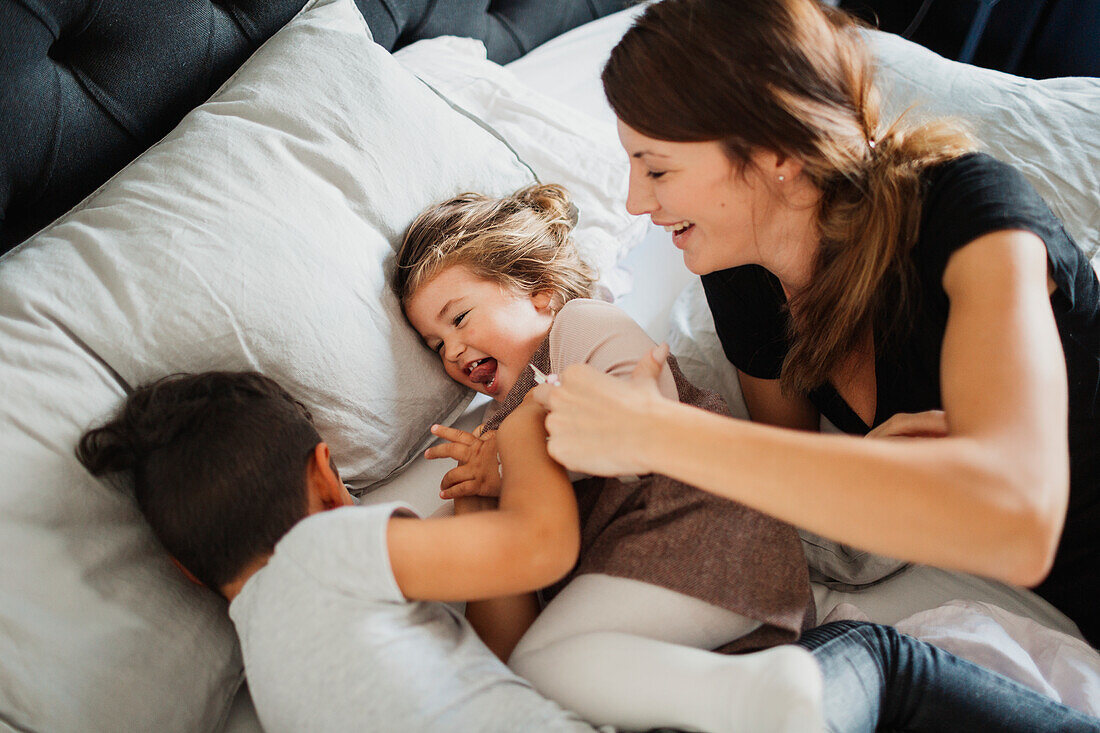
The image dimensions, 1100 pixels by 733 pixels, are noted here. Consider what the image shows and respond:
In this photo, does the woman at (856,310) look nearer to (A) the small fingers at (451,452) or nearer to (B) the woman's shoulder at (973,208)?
(B) the woman's shoulder at (973,208)

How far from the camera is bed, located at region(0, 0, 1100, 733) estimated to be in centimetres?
79

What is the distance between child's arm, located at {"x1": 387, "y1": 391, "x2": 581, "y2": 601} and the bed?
0.99 ft

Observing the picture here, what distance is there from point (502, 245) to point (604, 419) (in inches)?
20.5

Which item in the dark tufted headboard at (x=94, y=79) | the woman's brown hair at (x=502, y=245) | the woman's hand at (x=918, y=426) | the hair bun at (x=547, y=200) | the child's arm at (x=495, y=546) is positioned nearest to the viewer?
the child's arm at (x=495, y=546)

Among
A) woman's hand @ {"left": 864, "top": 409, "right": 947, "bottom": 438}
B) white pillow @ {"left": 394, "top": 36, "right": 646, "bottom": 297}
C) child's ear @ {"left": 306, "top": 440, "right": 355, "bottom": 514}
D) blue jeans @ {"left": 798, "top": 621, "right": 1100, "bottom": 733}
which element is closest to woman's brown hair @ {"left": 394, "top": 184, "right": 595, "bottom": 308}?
white pillow @ {"left": 394, "top": 36, "right": 646, "bottom": 297}

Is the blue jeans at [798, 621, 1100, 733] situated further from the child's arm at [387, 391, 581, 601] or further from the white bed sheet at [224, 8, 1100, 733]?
the child's arm at [387, 391, 581, 601]

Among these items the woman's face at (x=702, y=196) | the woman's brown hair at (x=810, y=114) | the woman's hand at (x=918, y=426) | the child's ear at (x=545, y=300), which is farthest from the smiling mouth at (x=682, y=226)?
the woman's hand at (x=918, y=426)

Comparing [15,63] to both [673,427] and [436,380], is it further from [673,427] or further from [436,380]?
[673,427]

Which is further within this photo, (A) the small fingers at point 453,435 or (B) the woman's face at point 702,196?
(A) the small fingers at point 453,435

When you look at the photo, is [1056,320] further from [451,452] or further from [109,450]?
[109,450]

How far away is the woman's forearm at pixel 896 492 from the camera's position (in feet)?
2.12

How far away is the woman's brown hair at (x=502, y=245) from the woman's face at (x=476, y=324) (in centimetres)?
2

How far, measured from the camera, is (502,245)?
1218mm

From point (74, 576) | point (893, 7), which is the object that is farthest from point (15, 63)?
point (893, 7)
